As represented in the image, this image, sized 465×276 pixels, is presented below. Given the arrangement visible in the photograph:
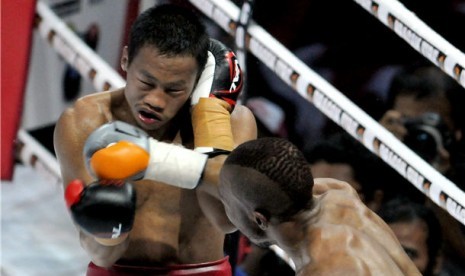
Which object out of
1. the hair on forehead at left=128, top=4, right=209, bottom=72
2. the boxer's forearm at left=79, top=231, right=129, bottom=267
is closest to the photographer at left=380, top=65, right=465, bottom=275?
the hair on forehead at left=128, top=4, right=209, bottom=72

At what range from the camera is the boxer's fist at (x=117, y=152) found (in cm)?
223

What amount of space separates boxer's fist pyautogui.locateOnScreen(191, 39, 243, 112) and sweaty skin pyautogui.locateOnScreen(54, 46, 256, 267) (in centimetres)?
6

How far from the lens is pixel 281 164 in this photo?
2.23m

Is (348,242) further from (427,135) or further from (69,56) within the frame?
(69,56)

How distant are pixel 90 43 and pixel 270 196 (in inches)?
71.3

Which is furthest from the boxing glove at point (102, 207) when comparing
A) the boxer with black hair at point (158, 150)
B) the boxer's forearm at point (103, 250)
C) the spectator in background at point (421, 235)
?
the spectator in background at point (421, 235)

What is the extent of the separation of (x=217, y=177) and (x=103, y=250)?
0.32 meters

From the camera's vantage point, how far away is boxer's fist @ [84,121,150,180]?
7.31 feet

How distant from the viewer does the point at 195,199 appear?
8.70 feet

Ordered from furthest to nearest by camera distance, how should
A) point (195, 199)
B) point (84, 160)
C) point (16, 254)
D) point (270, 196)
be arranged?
1. point (16, 254)
2. point (195, 199)
3. point (84, 160)
4. point (270, 196)

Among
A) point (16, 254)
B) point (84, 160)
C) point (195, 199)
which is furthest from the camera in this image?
point (16, 254)

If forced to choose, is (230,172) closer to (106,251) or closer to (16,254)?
(106,251)

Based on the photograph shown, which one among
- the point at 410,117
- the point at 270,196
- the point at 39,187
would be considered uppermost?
the point at 270,196

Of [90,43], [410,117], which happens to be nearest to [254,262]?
[410,117]
